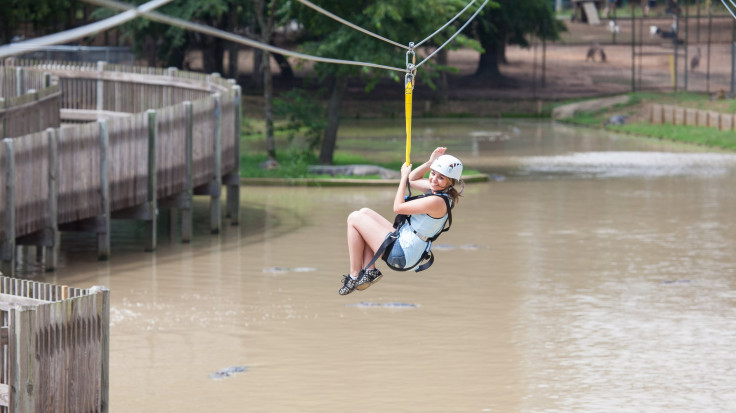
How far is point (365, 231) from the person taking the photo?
464 inches

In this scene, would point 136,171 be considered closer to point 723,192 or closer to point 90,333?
point 90,333

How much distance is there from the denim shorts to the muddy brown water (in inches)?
88.3

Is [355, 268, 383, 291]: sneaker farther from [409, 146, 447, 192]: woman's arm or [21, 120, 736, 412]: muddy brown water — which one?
[21, 120, 736, 412]: muddy brown water

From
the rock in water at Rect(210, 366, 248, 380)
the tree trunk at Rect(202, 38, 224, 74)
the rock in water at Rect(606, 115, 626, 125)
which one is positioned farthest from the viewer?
the tree trunk at Rect(202, 38, 224, 74)

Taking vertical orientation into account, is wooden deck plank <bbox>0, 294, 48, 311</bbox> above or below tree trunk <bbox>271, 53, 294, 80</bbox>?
below

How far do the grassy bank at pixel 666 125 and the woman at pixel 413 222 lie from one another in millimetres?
31701

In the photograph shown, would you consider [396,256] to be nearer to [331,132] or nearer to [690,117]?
[331,132]

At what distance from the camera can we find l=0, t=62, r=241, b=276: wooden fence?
19844 mm

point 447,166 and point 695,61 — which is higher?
point 695,61

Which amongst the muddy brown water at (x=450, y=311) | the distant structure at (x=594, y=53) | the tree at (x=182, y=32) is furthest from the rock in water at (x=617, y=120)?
the muddy brown water at (x=450, y=311)

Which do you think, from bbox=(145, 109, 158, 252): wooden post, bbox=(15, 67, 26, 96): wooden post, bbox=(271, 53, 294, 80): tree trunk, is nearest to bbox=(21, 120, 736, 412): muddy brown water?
bbox=(145, 109, 158, 252): wooden post

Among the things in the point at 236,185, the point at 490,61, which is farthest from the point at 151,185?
the point at 490,61

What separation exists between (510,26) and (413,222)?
51.2m

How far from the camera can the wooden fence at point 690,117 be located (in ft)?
151
